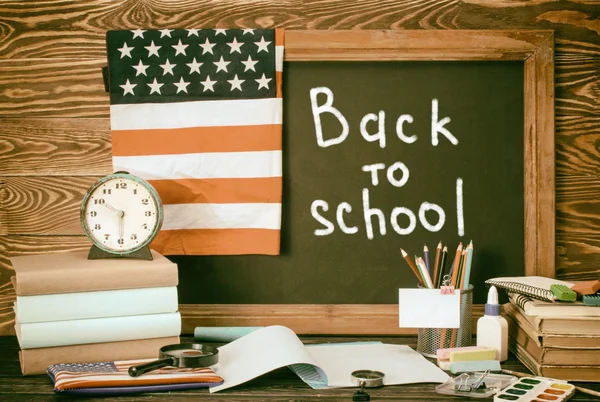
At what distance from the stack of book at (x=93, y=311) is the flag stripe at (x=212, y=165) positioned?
1.24ft

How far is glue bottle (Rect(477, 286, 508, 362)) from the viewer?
1715 millimetres

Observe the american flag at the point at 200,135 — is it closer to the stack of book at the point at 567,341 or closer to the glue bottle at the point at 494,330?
the glue bottle at the point at 494,330

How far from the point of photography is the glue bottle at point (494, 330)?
171 centimetres

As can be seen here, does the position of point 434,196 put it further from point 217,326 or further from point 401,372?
point 217,326

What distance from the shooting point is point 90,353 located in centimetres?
164

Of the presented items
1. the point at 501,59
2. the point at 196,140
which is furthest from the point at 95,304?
the point at 501,59

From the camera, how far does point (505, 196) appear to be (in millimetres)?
2004

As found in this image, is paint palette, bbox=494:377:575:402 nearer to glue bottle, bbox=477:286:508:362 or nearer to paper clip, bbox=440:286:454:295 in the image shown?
glue bottle, bbox=477:286:508:362

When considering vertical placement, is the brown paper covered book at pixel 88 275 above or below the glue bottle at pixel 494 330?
above

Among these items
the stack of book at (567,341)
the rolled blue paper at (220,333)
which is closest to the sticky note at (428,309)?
the stack of book at (567,341)

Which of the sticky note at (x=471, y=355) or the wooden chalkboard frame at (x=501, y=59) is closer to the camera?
the sticky note at (x=471, y=355)

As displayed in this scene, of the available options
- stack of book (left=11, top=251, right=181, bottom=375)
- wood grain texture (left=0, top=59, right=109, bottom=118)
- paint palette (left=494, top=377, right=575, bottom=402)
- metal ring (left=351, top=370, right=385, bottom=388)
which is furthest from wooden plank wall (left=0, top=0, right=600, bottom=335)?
metal ring (left=351, top=370, right=385, bottom=388)

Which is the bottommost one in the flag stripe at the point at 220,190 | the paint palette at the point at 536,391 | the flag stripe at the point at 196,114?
the paint palette at the point at 536,391

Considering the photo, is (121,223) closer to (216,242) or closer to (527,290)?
(216,242)
